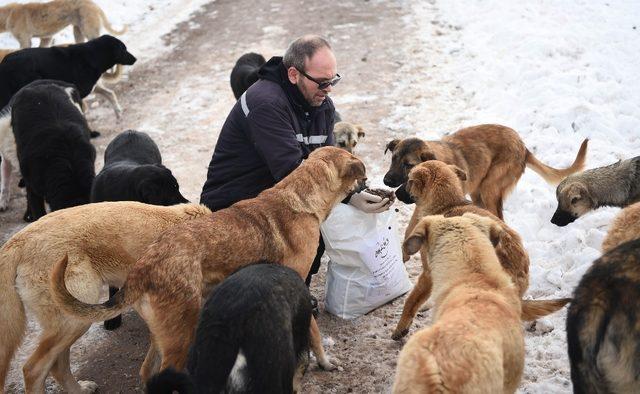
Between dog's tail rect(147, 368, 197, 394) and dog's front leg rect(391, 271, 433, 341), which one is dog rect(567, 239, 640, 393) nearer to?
dog's front leg rect(391, 271, 433, 341)

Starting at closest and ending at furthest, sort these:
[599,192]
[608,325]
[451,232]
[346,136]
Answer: [608,325]
[451,232]
[599,192]
[346,136]

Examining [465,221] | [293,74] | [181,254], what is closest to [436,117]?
[293,74]

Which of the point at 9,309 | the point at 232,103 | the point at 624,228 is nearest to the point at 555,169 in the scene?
the point at 624,228

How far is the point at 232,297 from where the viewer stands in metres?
3.37

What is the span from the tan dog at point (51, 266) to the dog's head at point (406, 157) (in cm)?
278

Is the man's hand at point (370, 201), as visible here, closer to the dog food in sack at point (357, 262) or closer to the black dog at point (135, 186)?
the dog food in sack at point (357, 262)

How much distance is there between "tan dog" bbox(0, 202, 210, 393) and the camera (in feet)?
13.3

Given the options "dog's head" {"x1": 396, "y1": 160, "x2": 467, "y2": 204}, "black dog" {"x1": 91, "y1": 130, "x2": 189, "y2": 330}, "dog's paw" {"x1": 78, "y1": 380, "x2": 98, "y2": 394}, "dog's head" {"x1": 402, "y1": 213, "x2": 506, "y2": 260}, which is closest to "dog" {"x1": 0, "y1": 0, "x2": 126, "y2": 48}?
"black dog" {"x1": 91, "y1": 130, "x2": 189, "y2": 330}

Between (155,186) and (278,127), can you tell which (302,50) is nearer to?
(278,127)

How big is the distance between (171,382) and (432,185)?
8.90 ft

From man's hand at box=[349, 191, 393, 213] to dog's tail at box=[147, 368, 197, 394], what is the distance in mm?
2257

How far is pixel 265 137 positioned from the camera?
4.86 meters

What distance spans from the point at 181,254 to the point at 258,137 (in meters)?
1.47

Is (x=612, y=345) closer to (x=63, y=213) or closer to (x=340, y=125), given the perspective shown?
(x=63, y=213)
